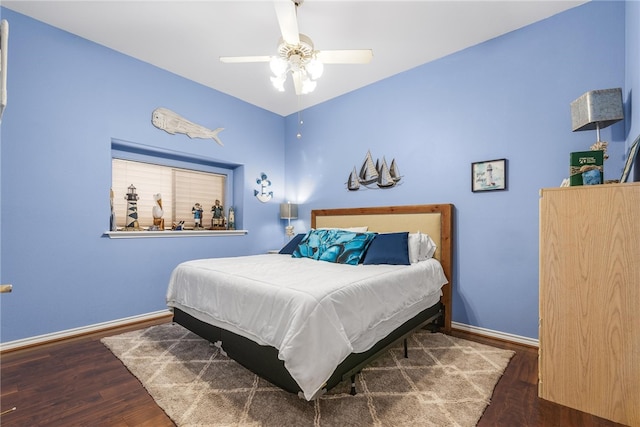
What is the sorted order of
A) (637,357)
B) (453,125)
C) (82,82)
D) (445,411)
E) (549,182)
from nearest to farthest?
(637,357) < (445,411) < (549,182) < (82,82) < (453,125)

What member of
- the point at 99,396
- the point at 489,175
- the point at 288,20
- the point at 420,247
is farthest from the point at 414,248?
the point at 99,396

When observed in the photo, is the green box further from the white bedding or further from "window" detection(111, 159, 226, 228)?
"window" detection(111, 159, 226, 228)

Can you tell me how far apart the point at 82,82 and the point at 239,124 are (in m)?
1.85

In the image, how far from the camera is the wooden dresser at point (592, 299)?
1.55 metres

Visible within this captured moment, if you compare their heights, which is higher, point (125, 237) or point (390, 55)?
point (390, 55)

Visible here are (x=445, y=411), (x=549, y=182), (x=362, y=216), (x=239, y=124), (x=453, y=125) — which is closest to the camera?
(x=445, y=411)

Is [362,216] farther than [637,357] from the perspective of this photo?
Yes

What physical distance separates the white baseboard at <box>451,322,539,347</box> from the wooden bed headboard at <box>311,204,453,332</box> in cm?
14

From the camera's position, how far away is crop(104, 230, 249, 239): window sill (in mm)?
3086

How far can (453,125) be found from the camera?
312cm

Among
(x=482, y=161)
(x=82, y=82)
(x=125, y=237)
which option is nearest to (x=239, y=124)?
(x=82, y=82)

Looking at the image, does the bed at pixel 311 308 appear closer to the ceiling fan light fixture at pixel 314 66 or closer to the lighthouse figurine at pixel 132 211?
the lighthouse figurine at pixel 132 211

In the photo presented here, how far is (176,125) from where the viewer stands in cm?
361

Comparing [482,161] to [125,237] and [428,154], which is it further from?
[125,237]
